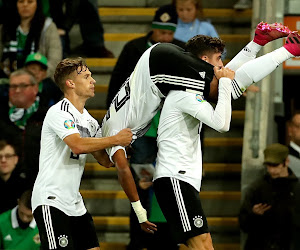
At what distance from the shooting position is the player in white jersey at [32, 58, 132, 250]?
6.59 m

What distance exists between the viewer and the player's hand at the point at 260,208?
8680 millimetres

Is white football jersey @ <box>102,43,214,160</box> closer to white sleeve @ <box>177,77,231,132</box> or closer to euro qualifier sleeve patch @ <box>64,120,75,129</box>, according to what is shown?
white sleeve @ <box>177,77,231,132</box>

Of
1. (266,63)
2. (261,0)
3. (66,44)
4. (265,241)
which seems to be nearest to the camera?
(266,63)

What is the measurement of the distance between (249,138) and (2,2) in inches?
120

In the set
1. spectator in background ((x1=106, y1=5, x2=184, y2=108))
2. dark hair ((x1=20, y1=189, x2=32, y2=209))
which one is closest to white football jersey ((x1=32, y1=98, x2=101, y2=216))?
dark hair ((x1=20, y1=189, x2=32, y2=209))

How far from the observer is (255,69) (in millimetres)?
6652

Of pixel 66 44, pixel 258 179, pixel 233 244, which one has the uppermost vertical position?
pixel 66 44

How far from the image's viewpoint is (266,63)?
21.9 feet

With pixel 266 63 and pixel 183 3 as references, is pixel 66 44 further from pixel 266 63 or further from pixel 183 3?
pixel 266 63

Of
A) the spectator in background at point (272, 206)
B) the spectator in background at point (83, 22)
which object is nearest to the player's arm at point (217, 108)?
the spectator in background at point (272, 206)

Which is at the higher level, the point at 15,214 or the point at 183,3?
the point at 183,3

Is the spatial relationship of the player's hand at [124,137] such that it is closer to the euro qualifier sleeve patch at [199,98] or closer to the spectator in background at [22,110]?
the euro qualifier sleeve patch at [199,98]

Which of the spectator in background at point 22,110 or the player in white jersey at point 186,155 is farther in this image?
the spectator in background at point 22,110

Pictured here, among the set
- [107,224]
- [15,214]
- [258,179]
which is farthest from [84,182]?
[258,179]
